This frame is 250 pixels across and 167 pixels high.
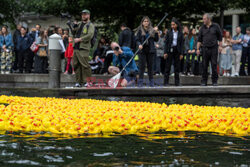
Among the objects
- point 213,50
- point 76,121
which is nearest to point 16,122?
point 76,121

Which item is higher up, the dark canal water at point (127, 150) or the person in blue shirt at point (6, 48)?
the person in blue shirt at point (6, 48)

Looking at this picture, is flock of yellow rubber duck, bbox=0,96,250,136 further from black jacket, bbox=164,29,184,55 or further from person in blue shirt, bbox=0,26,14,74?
person in blue shirt, bbox=0,26,14,74

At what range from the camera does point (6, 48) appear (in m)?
19.0

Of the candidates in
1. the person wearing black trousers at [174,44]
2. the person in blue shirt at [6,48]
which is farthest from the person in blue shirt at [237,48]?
the person in blue shirt at [6,48]

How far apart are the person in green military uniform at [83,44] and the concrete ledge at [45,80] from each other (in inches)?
102

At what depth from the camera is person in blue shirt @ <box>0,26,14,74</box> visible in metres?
18.9

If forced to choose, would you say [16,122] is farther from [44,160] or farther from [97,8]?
[97,8]

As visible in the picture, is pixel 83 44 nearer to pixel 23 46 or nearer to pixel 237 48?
pixel 23 46

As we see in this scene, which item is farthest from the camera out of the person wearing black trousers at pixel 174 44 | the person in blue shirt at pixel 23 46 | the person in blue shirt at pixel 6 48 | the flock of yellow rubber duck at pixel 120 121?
the person in blue shirt at pixel 6 48

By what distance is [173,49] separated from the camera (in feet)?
47.4

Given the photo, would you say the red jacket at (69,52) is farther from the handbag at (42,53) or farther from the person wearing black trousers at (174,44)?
the person wearing black trousers at (174,44)

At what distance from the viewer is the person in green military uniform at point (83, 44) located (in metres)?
13.9

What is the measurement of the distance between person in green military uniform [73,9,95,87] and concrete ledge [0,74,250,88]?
2.58 m

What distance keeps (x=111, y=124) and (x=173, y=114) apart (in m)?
1.37
